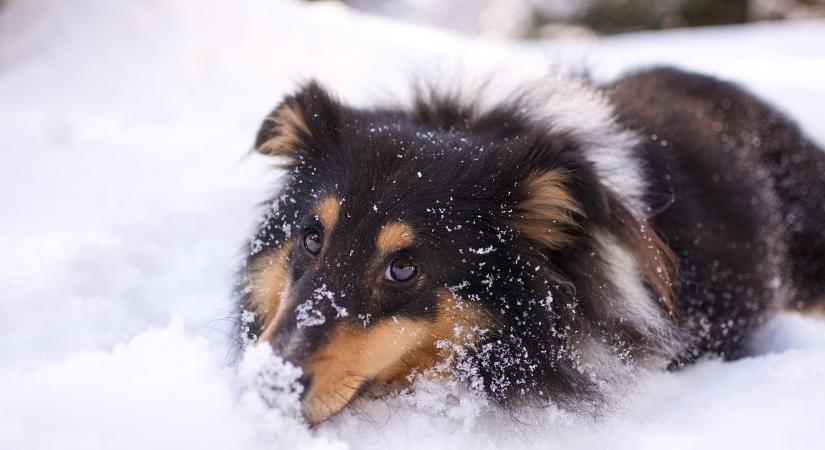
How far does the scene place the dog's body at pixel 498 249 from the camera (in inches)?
86.3

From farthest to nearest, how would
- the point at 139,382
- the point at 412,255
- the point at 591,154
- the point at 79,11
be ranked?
the point at 79,11 < the point at 591,154 < the point at 412,255 < the point at 139,382

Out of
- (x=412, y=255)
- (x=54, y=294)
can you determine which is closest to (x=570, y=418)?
(x=412, y=255)

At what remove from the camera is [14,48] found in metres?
5.51

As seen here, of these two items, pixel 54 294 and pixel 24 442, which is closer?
pixel 24 442

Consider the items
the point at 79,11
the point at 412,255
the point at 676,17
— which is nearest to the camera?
the point at 412,255

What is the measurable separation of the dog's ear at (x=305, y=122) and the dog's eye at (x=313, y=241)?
42cm

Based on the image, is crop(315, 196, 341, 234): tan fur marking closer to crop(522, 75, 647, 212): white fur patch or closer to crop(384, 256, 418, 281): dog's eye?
crop(384, 256, 418, 281): dog's eye

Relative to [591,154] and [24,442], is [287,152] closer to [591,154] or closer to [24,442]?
[591,154]

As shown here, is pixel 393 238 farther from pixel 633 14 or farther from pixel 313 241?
pixel 633 14

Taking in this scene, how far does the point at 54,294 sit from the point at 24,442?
1.10m

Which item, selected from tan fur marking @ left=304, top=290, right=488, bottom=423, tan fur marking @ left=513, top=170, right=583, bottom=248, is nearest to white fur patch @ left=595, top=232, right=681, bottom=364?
tan fur marking @ left=513, top=170, right=583, bottom=248

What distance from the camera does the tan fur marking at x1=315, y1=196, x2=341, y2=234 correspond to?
2.29m

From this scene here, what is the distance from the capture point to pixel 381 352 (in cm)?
214

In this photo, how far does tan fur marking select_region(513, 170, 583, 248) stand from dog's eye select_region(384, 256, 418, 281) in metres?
0.41
